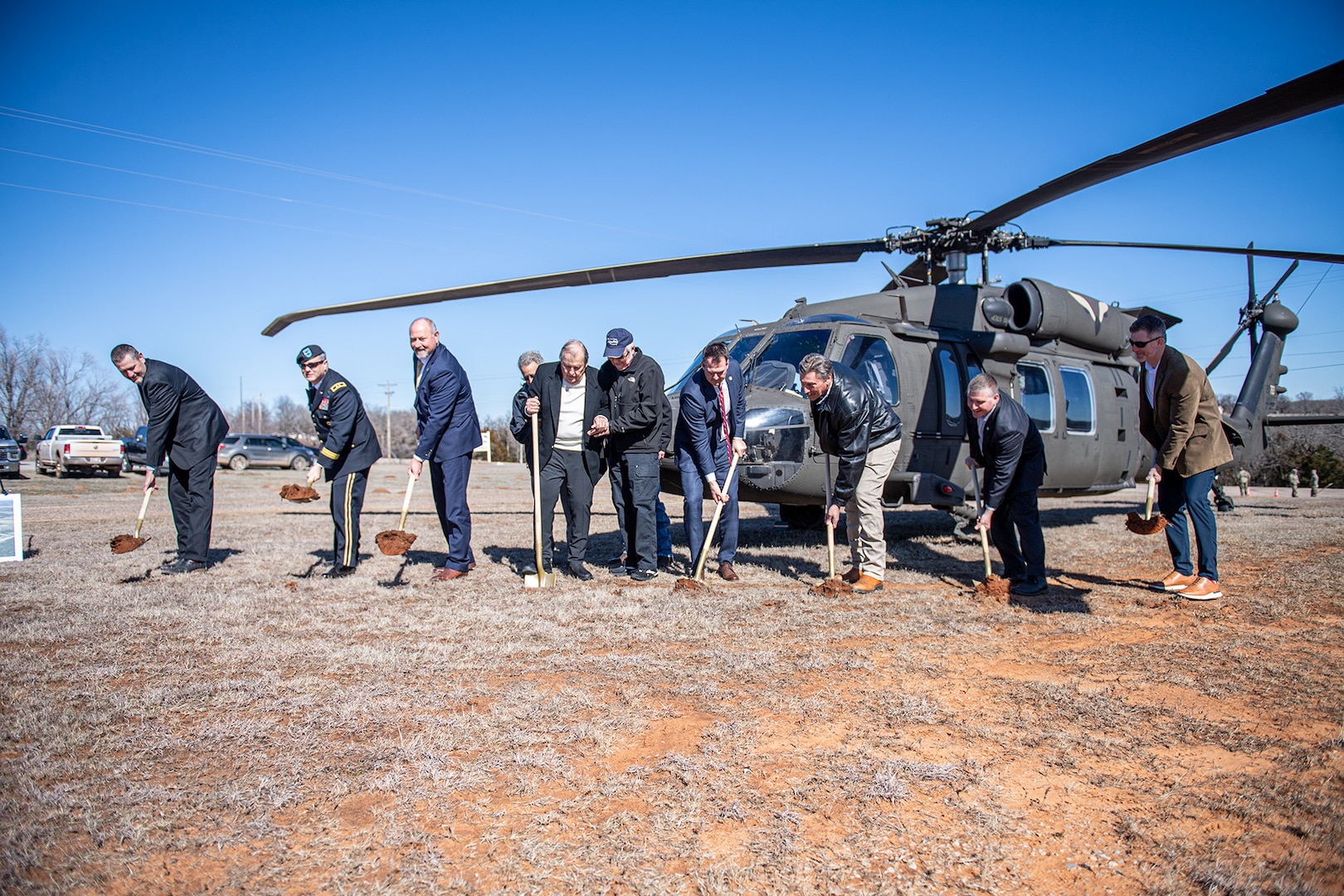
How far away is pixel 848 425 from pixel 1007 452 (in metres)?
1.23

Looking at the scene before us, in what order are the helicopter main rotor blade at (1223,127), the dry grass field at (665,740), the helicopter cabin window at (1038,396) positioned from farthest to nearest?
the helicopter cabin window at (1038,396) < the helicopter main rotor blade at (1223,127) < the dry grass field at (665,740)

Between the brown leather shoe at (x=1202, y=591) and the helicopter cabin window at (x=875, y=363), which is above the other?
the helicopter cabin window at (x=875, y=363)

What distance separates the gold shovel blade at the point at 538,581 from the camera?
6.25 metres

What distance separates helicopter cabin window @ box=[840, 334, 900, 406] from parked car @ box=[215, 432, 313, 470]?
28.7m

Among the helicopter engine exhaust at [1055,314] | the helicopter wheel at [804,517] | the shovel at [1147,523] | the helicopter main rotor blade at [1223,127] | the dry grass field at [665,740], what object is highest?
the helicopter main rotor blade at [1223,127]

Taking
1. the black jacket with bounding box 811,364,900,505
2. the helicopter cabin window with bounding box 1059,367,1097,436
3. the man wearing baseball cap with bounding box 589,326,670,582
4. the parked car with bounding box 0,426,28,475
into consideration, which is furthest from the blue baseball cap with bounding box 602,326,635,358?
the parked car with bounding box 0,426,28,475

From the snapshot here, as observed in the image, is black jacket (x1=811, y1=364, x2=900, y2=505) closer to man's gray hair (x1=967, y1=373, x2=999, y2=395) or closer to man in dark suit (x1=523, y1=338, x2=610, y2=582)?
man's gray hair (x1=967, y1=373, x2=999, y2=395)

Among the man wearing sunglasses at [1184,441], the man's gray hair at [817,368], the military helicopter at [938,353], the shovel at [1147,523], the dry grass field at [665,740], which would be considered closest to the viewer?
the dry grass field at [665,740]

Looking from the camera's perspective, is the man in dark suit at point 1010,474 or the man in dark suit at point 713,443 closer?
the man in dark suit at point 1010,474

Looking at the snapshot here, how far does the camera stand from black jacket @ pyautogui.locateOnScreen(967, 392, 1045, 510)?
6.02m

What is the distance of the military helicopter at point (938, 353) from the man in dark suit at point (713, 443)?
51cm

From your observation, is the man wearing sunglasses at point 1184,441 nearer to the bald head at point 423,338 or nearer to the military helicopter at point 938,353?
the military helicopter at point 938,353

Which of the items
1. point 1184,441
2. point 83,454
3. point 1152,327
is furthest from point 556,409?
point 83,454

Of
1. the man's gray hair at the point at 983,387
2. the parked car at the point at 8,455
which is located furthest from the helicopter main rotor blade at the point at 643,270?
the parked car at the point at 8,455
